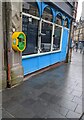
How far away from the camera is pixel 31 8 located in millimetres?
4324

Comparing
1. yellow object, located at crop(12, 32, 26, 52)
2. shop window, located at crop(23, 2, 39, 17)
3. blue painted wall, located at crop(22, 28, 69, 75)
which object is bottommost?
blue painted wall, located at crop(22, 28, 69, 75)

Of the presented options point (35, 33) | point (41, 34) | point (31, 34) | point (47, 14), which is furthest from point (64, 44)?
point (31, 34)

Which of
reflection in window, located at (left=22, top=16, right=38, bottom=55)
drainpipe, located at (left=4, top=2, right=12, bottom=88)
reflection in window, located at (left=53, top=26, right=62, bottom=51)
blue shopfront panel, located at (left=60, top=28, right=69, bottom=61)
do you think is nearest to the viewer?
drainpipe, located at (left=4, top=2, right=12, bottom=88)

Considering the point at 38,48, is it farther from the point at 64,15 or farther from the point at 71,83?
the point at 64,15

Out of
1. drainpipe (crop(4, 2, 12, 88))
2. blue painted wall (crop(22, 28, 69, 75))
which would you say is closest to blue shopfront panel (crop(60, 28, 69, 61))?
blue painted wall (crop(22, 28, 69, 75))

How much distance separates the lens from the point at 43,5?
4.84 meters

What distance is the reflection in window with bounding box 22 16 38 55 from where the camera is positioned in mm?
4306

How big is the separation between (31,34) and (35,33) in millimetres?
268

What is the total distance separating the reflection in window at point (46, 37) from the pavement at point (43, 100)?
1.96 metres

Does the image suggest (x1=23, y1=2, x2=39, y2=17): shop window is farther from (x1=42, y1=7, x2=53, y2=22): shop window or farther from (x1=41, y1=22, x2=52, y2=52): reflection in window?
(x1=41, y1=22, x2=52, y2=52): reflection in window

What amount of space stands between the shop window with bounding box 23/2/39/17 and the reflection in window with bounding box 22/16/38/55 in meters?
0.23

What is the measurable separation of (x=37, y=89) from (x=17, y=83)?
0.66 metres

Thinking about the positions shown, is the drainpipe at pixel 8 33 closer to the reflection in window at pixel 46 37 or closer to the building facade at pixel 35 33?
the building facade at pixel 35 33

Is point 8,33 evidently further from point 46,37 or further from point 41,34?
point 46,37
